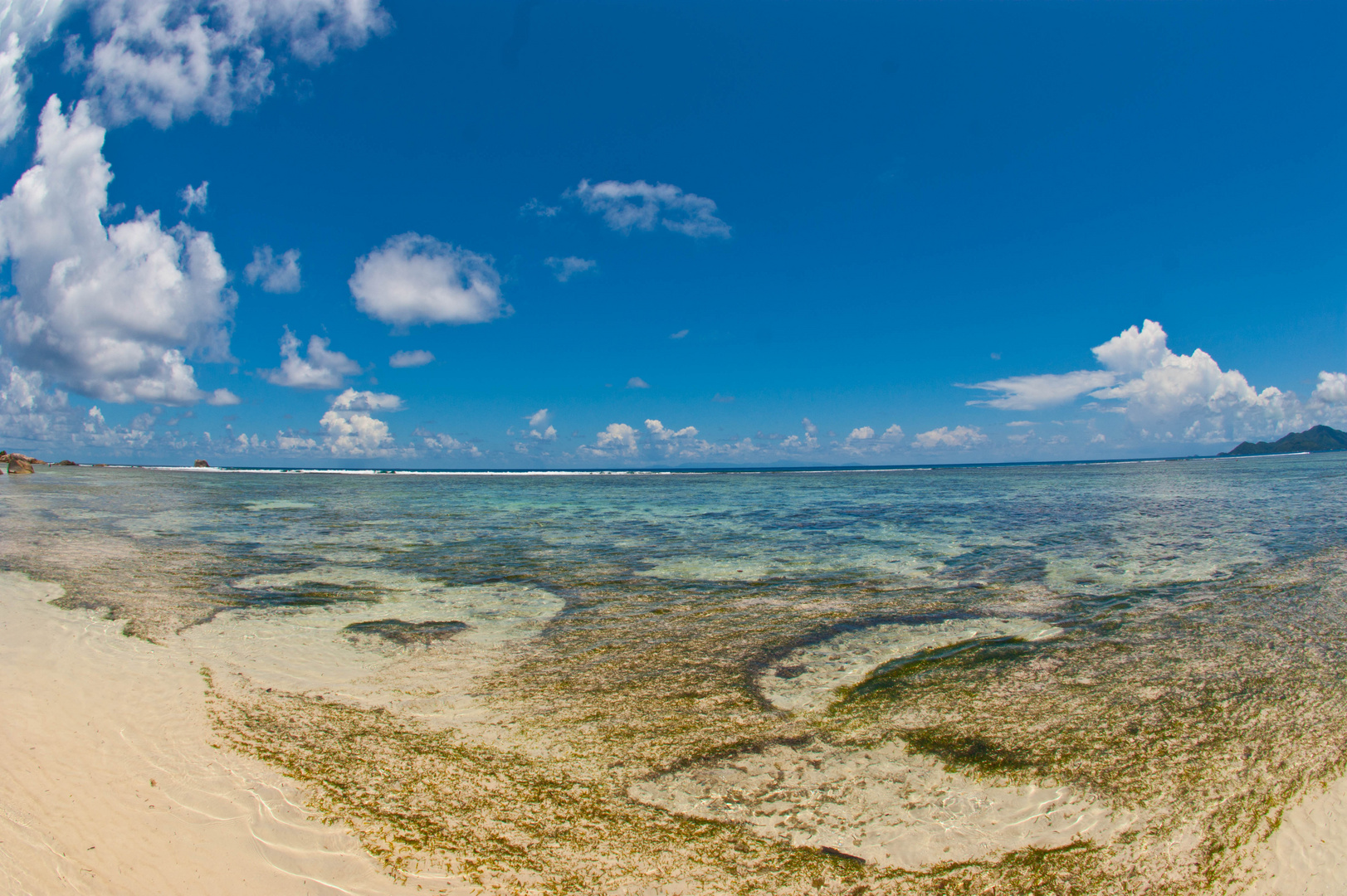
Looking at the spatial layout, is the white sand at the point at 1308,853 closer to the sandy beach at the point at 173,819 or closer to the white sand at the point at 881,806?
the sandy beach at the point at 173,819

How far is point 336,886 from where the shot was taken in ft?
10.2

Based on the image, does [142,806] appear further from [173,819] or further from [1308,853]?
[1308,853]

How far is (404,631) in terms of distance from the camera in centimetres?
782

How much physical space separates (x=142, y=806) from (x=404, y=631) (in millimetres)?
4080

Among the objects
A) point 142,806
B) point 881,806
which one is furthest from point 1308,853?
point 142,806

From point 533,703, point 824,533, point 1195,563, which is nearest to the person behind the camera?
point 533,703

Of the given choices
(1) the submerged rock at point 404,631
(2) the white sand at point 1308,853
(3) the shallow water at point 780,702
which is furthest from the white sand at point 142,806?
(2) the white sand at point 1308,853

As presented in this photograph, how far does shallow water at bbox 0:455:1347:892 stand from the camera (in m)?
3.41

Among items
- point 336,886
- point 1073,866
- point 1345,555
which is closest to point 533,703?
point 336,886

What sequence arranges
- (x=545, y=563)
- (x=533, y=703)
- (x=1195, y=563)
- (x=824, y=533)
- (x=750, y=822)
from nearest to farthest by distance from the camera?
1. (x=750, y=822)
2. (x=533, y=703)
3. (x=1195, y=563)
4. (x=545, y=563)
5. (x=824, y=533)

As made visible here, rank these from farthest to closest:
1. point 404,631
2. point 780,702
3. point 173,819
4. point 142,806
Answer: point 404,631, point 780,702, point 142,806, point 173,819

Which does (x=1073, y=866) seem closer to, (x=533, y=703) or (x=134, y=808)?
(x=533, y=703)

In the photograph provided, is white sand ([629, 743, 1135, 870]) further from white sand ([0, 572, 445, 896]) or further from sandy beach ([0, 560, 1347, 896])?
white sand ([0, 572, 445, 896])

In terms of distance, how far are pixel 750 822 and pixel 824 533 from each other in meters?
15.1
